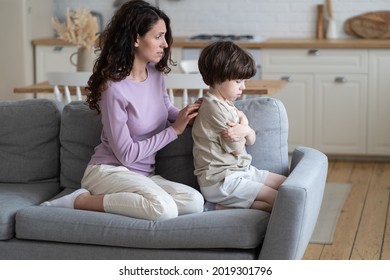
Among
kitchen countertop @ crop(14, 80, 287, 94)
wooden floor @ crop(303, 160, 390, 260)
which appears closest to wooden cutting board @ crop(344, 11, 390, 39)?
wooden floor @ crop(303, 160, 390, 260)

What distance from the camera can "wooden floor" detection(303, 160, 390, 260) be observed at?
424cm

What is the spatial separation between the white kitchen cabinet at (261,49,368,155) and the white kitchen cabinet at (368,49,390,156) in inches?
1.7

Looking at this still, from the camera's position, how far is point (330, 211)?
506 centimetres

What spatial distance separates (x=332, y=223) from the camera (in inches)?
189

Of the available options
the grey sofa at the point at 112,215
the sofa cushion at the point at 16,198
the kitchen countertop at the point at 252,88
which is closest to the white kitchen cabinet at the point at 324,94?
the kitchen countertop at the point at 252,88

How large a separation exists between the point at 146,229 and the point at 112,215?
0.18 meters

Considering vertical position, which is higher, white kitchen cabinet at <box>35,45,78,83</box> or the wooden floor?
white kitchen cabinet at <box>35,45,78,83</box>

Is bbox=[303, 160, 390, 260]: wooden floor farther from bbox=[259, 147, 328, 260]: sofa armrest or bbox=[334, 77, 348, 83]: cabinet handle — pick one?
bbox=[259, 147, 328, 260]: sofa armrest

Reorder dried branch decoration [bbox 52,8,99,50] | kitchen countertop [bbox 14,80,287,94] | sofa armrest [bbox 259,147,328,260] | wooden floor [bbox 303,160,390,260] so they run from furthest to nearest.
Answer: dried branch decoration [bbox 52,8,99,50]
kitchen countertop [bbox 14,80,287,94]
wooden floor [bbox 303,160,390,260]
sofa armrest [bbox 259,147,328,260]

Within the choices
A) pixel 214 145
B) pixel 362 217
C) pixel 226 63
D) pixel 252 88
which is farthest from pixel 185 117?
pixel 362 217

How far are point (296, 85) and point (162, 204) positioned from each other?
337cm

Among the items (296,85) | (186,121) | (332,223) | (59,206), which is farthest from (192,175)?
(296,85)

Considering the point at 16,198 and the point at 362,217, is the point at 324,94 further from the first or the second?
the point at 16,198

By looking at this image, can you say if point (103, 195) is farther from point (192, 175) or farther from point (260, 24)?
point (260, 24)
